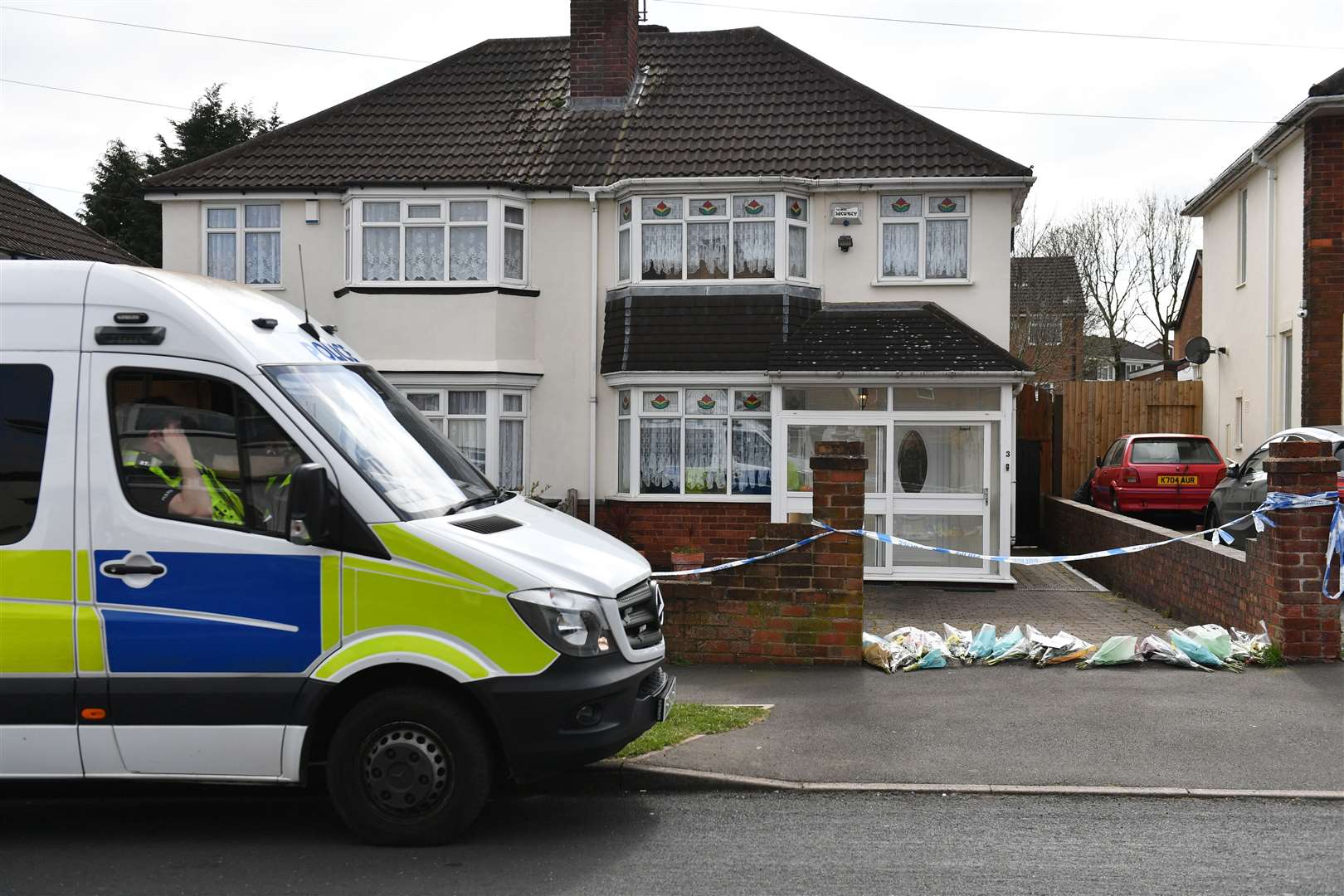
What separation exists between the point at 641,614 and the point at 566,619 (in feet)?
2.03

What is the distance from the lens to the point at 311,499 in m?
5.13

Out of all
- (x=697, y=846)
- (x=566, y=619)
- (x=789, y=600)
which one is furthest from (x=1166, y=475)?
(x=566, y=619)

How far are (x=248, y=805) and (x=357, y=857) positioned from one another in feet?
3.77

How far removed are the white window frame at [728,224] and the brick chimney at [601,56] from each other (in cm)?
256

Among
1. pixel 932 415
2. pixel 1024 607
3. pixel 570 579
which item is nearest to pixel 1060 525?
pixel 932 415

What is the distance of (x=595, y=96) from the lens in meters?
19.9

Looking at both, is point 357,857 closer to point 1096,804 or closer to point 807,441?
point 1096,804

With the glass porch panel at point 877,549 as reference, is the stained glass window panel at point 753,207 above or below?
above

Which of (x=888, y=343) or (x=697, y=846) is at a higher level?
(x=888, y=343)

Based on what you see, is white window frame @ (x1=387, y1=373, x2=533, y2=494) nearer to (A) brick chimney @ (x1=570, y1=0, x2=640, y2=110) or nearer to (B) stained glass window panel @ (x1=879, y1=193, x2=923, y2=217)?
(A) brick chimney @ (x1=570, y1=0, x2=640, y2=110)

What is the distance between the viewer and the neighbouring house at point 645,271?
17609mm

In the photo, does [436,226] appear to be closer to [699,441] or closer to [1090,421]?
[699,441]

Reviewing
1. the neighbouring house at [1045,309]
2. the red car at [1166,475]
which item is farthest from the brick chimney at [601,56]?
the neighbouring house at [1045,309]

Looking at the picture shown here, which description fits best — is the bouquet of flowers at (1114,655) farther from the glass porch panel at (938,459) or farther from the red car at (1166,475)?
the red car at (1166,475)
